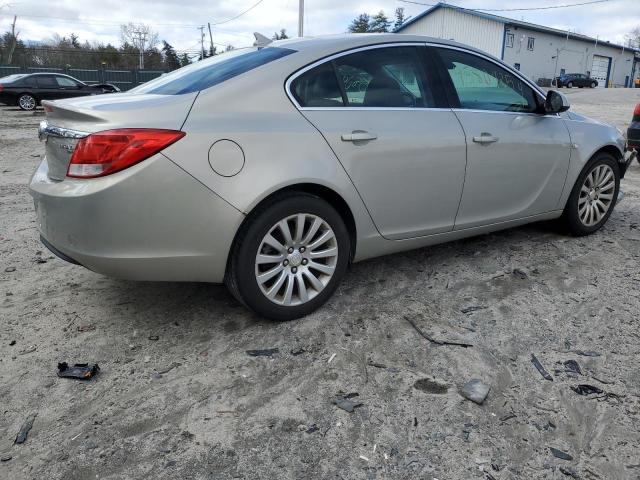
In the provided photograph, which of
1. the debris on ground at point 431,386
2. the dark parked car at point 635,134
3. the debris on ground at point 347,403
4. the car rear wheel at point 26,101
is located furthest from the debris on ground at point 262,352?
the car rear wheel at point 26,101

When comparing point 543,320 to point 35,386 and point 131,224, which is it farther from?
point 35,386

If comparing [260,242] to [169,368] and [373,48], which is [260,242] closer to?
[169,368]

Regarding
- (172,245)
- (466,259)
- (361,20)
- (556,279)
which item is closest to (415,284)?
(466,259)

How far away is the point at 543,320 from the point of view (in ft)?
10.7

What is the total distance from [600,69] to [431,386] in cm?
6600

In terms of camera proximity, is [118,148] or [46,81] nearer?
[118,148]

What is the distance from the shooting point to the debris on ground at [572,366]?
107 inches

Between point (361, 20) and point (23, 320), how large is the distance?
89425 mm

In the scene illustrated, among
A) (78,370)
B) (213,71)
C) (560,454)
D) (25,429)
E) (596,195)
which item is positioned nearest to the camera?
(560,454)

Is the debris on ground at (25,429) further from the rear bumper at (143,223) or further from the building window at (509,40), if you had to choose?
the building window at (509,40)

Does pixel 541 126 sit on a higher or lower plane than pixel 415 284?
higher

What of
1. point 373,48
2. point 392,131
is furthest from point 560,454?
point 373,48

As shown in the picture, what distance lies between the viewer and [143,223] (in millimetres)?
2629

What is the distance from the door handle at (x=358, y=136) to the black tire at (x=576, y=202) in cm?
230
